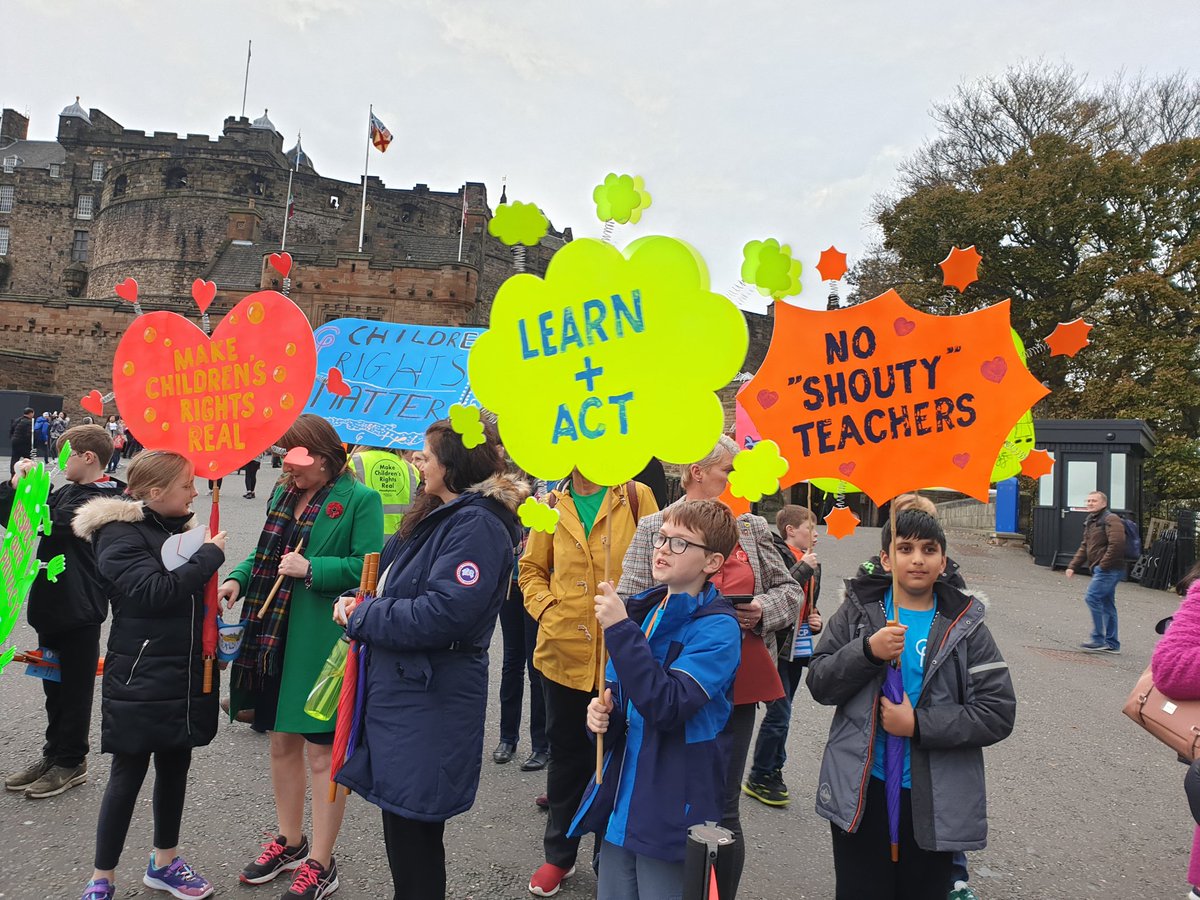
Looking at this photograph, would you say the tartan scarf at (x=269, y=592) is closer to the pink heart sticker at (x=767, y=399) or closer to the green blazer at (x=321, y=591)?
the green blazer at (x=321, y=591)

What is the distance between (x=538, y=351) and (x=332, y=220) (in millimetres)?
50247

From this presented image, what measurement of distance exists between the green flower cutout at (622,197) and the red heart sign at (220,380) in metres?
1.44

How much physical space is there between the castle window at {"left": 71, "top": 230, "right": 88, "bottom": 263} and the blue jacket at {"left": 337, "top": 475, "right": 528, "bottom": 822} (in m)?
61.4

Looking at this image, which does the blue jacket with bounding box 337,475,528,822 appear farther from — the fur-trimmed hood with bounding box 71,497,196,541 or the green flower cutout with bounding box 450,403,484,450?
the fur-trimmed hood with bounding box 71,497,196,541

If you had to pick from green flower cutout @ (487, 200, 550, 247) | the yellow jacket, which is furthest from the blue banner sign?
green flower cutout @ (487, 200, 550, 247)

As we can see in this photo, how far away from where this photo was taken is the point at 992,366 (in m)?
2.70

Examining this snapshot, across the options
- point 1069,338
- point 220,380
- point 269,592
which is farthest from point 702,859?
point 220,380

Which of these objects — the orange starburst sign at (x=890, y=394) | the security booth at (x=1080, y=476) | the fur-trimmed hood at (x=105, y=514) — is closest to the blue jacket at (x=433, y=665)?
the fur-trimmed hood at (x=105, y=514)

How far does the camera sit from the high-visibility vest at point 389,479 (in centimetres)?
531

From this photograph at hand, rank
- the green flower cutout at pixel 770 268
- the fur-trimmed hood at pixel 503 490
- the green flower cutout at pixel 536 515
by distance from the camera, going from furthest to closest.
→ the fur-trimmed hood at pixel 503 490 → the green flower cutout at pixel 536 515 → the green flower cutout at pixel 770 268

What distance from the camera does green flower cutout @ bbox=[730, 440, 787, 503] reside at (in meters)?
2.26

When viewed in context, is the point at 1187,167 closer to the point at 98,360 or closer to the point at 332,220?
the point at 98,360

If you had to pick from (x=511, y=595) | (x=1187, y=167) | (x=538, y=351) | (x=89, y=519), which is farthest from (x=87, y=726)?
(x=1187, y=167)

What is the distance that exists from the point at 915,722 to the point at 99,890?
272 centimetres
